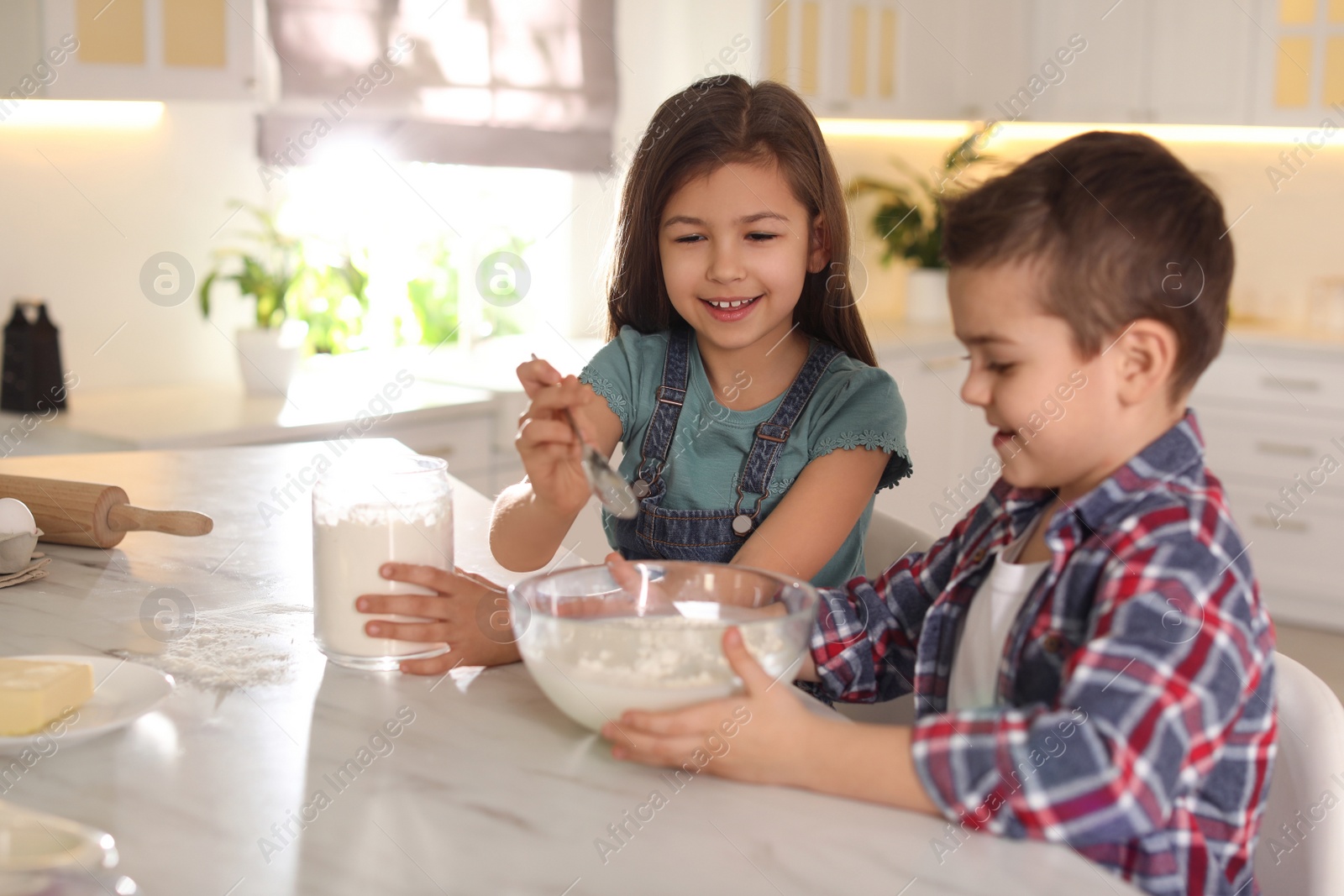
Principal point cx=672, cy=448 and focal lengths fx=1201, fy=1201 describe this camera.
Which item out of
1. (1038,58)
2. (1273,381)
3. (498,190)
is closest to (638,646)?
(498,190)

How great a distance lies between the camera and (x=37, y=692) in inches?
31.4

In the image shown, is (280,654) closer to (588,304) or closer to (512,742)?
(512,742)

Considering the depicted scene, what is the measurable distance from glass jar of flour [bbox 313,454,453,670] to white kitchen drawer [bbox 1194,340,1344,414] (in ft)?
10.2

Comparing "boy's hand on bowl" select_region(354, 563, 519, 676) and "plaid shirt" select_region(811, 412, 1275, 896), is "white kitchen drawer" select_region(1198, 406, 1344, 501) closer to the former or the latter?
"plaid shirt" select_region(811, 412, 1275, 896)

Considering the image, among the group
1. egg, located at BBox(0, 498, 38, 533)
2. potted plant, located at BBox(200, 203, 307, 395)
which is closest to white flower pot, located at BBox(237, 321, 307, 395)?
potted plant, located at BBox(200, 203, 307, 395)

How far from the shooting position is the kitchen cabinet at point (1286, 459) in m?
3.56

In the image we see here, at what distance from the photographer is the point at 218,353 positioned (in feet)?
10.3

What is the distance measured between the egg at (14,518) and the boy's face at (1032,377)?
3.09 feet

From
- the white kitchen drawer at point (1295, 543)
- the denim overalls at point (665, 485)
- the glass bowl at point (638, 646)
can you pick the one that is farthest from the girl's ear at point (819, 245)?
the white kitchen drawer at point (1295, 543)

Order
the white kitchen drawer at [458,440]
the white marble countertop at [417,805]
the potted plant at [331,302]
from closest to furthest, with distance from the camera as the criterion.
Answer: the white marble countertop at [417,805], the white kitchen drawer at [458,440], the potted plant at [331,302]

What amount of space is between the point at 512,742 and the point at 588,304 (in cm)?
325

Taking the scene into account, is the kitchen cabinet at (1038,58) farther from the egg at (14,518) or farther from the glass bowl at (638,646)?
the glass bowl at (638,646)

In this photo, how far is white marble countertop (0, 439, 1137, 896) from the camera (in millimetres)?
658

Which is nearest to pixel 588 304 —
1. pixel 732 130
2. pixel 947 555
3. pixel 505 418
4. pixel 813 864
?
pixel 505 418
